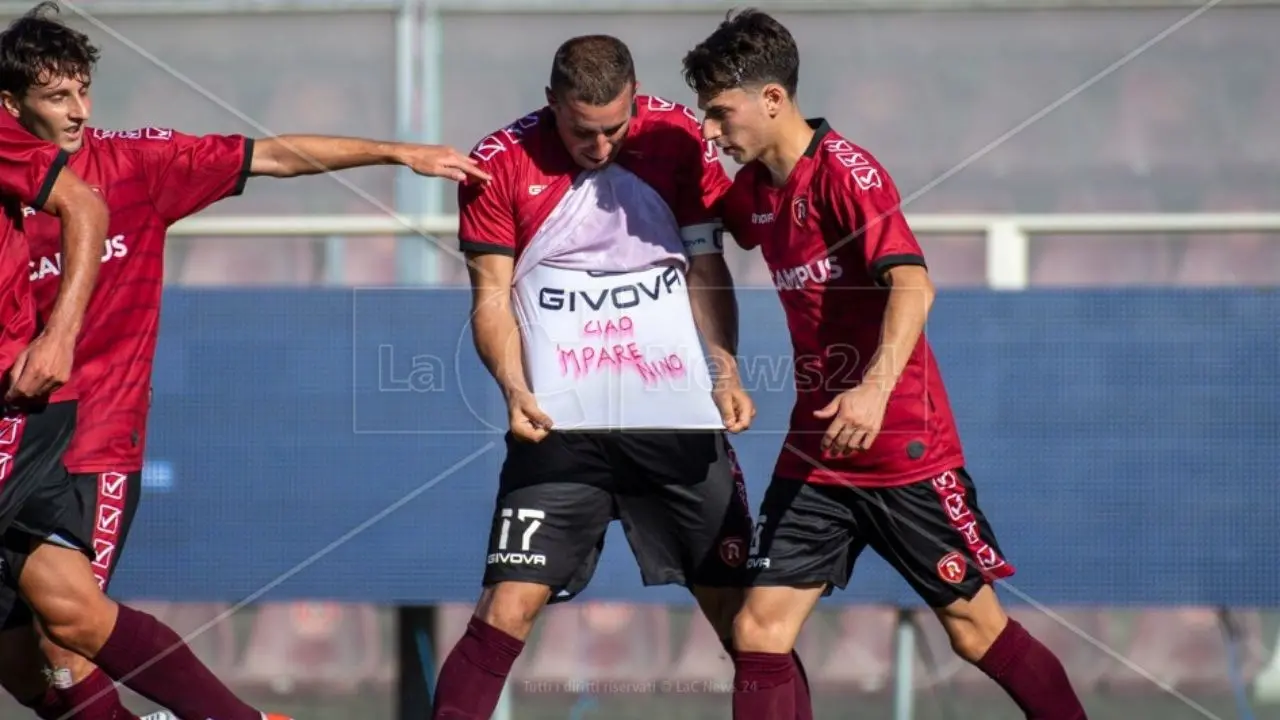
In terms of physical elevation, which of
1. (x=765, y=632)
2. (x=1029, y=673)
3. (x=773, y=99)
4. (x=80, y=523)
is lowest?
(x=1029, y=673)

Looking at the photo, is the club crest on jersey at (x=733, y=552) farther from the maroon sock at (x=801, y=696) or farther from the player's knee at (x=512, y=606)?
the player's knee at (x=512, y=606)

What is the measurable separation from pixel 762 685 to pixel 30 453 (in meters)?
1.84

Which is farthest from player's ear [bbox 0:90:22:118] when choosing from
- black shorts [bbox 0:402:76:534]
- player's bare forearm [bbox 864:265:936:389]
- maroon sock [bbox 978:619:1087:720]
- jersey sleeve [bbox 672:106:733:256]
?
A: maroon sock [bbox 978:619:1087:720]

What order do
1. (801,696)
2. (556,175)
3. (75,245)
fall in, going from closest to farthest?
(75,245) < (556,175) < (801,696)

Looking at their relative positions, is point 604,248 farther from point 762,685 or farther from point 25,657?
point 25,657

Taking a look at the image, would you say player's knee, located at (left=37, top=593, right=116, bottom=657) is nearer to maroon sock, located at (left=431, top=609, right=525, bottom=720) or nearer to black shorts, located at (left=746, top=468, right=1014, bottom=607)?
maroon sock, located at (left=431, top=609, right=525, bottom=720)

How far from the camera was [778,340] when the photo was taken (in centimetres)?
586

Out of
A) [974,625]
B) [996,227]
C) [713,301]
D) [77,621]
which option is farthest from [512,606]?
[996,227]

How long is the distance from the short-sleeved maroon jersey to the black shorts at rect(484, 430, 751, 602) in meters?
0.54

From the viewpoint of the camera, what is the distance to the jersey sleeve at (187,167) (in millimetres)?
4648

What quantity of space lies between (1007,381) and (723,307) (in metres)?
1.53

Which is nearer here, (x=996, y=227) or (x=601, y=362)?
(x=601, y=362)

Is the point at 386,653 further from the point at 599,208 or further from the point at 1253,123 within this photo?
the point at 1253,123

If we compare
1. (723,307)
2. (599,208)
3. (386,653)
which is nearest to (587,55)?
(599,208)
